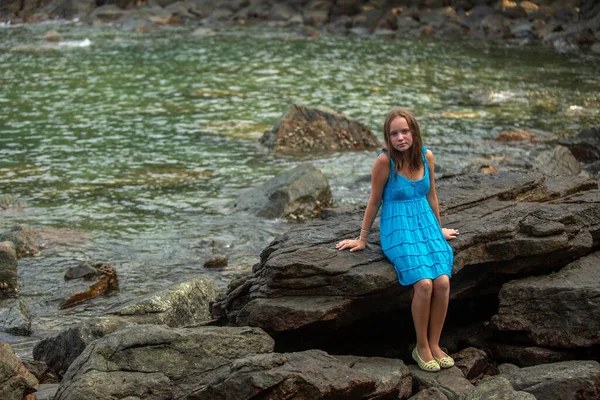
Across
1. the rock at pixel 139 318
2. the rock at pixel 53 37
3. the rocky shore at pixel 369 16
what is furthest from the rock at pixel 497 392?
the rock at pixel 53 37

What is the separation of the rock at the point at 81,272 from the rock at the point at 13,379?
475 cm

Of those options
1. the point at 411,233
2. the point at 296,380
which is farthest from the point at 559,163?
the point at 296,380

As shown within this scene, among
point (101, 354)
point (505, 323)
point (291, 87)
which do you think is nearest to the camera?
point (101, 354)

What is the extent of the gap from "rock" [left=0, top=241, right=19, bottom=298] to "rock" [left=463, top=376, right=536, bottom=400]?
6836 millimetres

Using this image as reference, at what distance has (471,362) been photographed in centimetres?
757

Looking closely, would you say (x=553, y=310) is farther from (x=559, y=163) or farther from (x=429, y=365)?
(x=559, y=163)

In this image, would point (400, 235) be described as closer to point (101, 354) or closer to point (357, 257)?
point (357, 257)

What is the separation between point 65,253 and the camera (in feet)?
43.1

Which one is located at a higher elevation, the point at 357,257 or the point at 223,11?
the point at 357,257

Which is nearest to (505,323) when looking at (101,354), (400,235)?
(400,235)

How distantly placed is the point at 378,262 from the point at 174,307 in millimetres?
2785

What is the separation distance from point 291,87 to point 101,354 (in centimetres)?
2155

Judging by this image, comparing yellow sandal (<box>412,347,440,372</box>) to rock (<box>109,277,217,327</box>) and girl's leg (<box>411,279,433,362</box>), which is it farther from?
rock (<box>109,277,217,327</box>)

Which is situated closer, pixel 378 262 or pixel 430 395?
pixel 430 395
